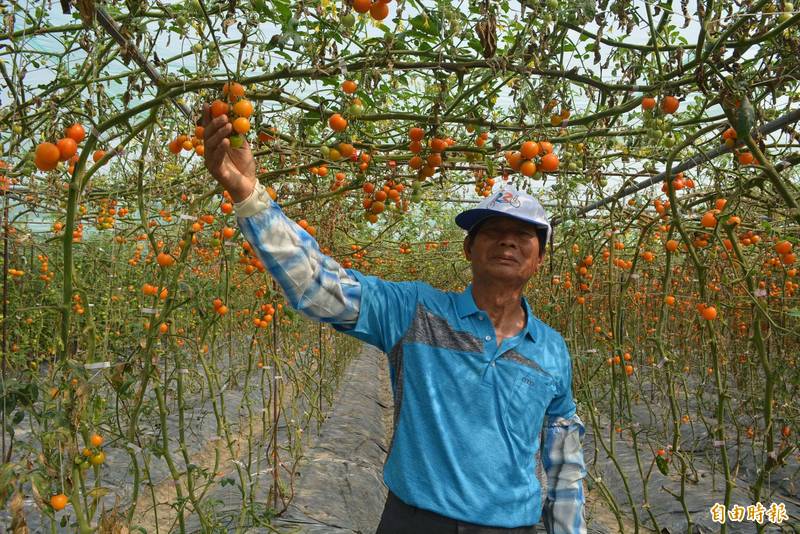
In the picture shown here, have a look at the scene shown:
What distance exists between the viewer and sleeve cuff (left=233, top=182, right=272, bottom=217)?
1.32 m

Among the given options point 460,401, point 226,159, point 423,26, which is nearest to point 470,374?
point 460,401

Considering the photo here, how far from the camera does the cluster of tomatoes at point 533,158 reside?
1.69 meters

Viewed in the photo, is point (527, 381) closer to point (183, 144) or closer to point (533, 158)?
point (533, 158)

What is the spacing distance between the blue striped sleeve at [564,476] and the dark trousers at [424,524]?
23 centimetres

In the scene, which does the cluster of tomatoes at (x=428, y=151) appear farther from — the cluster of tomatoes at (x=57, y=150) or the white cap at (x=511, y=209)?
the cluster of tomatoes at (x=57, y=150)

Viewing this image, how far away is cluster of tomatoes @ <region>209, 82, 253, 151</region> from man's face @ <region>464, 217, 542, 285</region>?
80cm

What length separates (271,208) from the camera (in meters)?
1.38

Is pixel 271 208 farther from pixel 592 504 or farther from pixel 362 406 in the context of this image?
pixel 362 406

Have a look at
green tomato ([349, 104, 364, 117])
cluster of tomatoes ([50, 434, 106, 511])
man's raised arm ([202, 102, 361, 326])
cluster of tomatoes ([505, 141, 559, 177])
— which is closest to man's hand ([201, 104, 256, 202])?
man's raised arm ([202, 102, 361, 326])

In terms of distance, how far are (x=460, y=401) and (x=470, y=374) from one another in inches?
3.1

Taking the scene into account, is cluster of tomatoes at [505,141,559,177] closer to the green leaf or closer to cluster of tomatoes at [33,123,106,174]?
the green leaf

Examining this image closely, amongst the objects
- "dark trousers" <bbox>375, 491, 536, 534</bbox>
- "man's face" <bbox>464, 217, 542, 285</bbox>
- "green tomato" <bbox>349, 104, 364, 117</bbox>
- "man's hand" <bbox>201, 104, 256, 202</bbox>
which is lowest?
"dark trousers" <bbox>375, 491, 536, 534</bbox>

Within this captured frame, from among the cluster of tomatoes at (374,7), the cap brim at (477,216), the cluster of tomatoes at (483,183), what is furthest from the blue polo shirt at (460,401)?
the cluster of tomatoes at (483,183)

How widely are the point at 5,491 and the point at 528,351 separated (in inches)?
54.7
